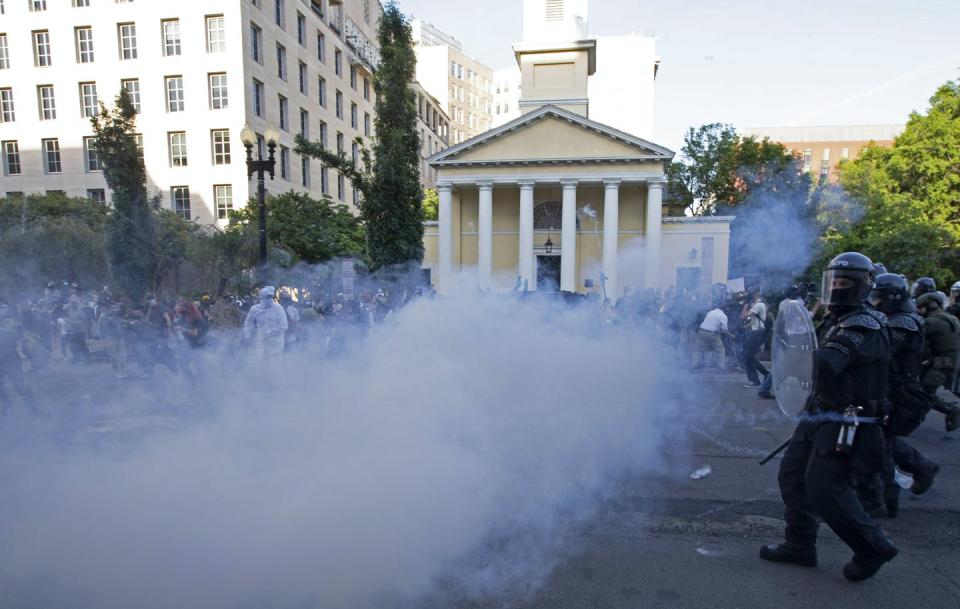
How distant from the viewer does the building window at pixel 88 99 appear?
2977 cm

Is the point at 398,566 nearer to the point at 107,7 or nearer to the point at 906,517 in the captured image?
the point at 906,517

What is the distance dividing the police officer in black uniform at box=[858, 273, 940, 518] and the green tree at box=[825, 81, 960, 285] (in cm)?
2027

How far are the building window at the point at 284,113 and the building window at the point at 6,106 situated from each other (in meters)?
15.7

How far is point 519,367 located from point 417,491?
3.70 feet

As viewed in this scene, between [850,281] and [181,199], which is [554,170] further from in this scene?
[850,281]

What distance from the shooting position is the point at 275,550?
2697 mm

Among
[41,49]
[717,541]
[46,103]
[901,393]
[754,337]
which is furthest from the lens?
[46,103]

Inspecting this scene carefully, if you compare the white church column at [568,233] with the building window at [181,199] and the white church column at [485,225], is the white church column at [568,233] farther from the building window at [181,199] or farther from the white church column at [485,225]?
the building window at [181,199]

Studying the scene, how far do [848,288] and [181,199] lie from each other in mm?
32542

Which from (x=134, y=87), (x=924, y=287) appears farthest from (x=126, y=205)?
(x=134, y=87)

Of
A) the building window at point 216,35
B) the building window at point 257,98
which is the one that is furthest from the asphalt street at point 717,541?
the building window at point 216,35

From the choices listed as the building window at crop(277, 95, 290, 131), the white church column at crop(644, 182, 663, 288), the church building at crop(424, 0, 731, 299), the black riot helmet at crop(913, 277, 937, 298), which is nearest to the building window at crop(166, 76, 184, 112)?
the building window at crop(277, 95, 290, 131)

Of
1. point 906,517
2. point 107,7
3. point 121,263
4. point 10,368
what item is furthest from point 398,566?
point 107,7

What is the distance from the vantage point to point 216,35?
27953 millimetres
